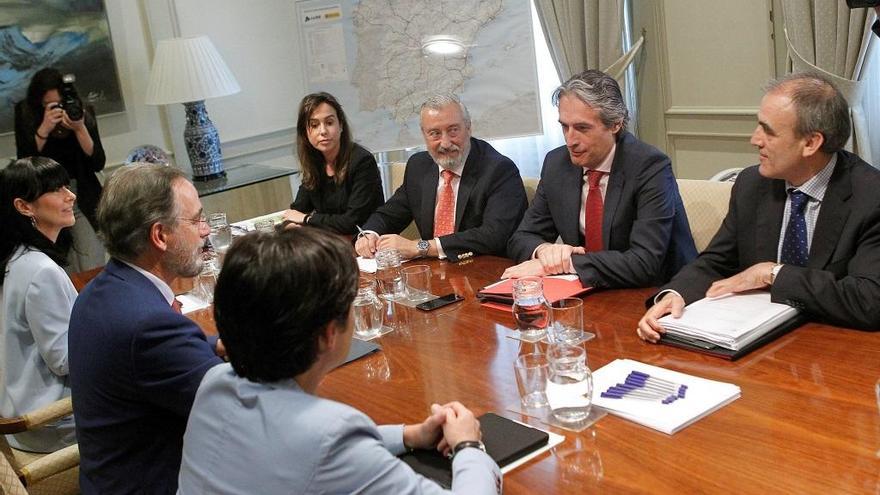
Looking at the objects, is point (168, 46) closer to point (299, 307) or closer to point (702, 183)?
point (702, 183)

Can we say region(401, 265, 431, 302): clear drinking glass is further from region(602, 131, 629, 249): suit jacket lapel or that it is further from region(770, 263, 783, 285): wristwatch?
region(770, 263, 783, 285): wristwatch

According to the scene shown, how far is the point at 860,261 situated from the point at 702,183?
902 millimetres

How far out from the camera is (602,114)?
2908 millimetres

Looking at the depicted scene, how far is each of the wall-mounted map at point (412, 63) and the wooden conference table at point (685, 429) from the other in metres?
2.54

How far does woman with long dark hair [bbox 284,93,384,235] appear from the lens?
4.12 meters

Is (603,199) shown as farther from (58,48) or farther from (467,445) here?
(58,48)

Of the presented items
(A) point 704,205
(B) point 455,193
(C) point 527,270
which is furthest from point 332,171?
(A) point 704,205

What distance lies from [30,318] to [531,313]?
5.05 ft

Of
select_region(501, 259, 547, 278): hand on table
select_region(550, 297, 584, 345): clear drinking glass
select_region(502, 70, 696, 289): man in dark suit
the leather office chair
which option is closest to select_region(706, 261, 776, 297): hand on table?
select_region(502, 70, 696, 289): man in dark suit

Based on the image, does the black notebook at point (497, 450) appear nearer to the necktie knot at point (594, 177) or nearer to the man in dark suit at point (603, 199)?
the man in dark suit at point (603, 199)

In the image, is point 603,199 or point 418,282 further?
point 603,199


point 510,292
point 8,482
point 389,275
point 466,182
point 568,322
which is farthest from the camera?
point 466,182

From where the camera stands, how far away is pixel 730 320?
2059 millimetres

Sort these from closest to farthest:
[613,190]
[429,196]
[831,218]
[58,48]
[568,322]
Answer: [568,322] < [831,218] < [613,190] < [429,196] < [58,48]
